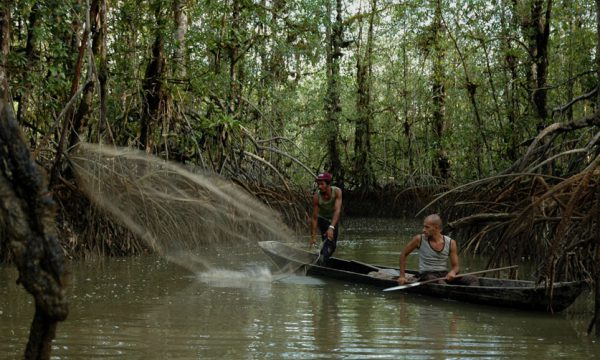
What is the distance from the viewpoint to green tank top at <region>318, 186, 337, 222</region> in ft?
31.3

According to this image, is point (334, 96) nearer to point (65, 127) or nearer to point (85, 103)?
point (85, 103)

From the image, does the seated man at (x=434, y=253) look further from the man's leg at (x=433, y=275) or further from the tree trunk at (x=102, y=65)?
the tree trunk at (x=102, y=65)

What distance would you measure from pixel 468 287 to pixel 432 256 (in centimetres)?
58

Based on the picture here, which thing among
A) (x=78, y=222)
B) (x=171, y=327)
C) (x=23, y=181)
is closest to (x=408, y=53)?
(x=78, y=222)

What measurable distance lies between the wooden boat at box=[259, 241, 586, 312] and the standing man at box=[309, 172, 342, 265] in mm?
181

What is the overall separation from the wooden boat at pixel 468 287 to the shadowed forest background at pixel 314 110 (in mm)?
235

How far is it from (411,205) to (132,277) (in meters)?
12.0

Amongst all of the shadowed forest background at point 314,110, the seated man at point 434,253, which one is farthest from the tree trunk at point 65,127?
the seated man at point 434,253

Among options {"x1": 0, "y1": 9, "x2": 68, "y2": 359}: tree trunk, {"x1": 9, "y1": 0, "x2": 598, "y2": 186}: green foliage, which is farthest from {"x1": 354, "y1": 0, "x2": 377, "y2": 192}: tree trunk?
{"x1": 0, "y1": 9, "x2": 68, "y2": 359}: tree trunk

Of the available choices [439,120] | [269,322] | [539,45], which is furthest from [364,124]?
[269,322]

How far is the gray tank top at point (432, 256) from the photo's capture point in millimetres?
7496

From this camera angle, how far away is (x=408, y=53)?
23891 millimetres

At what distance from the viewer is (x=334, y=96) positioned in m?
20.6

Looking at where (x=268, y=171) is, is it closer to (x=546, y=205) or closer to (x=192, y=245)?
(x=192, y=245)
